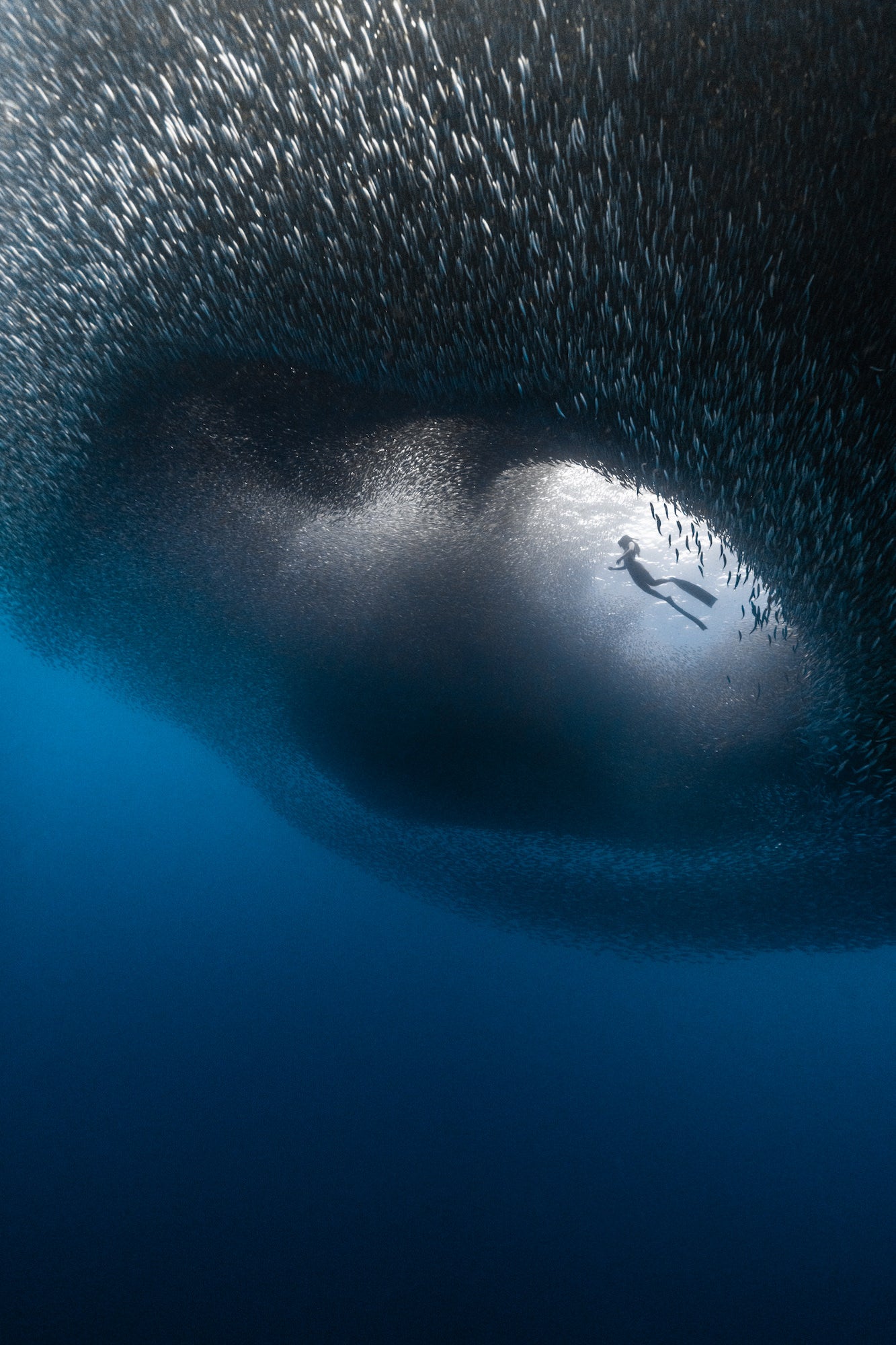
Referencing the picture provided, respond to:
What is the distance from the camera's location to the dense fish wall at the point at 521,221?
1117mm

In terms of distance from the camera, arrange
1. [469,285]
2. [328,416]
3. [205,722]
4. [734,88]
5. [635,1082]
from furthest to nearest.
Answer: [635,1082] < [205,722] < [328,416] < [469,285] < [734,88]

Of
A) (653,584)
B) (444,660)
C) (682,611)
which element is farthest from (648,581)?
(444,660)

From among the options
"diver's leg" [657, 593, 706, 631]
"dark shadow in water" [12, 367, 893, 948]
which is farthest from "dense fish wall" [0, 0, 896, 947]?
"diver's leg" [657, 593, 706, 631]

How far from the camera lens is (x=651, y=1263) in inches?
232

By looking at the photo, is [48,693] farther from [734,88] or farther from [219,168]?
[734,88]

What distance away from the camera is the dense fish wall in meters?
1.12

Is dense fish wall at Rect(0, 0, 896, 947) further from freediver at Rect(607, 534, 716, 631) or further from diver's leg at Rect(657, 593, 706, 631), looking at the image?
diver's leg at Rect(657, 593, 706, 631)

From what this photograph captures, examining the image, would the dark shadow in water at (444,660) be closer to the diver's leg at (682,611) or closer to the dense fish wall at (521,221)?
the diver's leg at (682,611)

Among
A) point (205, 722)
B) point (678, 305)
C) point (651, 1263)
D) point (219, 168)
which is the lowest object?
point (651, 1263)

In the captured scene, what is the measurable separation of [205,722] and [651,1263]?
676cm

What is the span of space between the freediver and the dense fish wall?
39 cm

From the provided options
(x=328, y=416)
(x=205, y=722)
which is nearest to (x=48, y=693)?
(x=205, y=722)

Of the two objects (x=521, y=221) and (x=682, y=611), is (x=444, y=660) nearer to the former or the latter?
(x=682, y=611)

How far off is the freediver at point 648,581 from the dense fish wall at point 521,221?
15.3 inches
